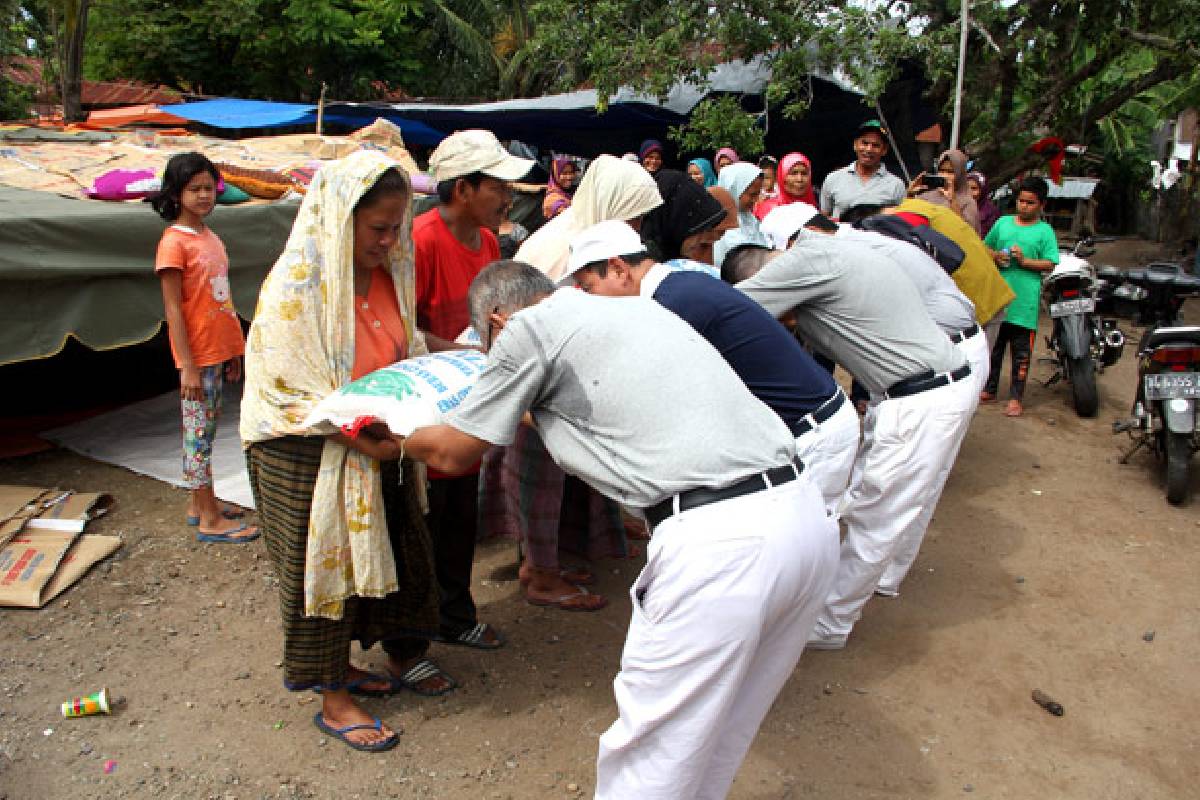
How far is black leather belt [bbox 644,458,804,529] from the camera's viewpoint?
1.91 meters

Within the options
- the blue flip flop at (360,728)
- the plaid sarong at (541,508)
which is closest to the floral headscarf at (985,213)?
the plaid sarong at (541,508)

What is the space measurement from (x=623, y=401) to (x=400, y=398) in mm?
728

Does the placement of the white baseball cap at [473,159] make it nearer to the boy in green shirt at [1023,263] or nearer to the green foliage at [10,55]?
the boy in green shirt at [1023,263]

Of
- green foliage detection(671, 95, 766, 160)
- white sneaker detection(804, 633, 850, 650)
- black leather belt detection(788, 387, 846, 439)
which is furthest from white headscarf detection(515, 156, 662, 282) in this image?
green foliage detection(671, 95, 766, 160)

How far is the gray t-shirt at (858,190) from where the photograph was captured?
20.5ft

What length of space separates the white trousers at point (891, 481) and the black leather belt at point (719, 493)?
5.20 feet

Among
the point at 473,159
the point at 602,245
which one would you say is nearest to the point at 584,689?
the point at 602,245

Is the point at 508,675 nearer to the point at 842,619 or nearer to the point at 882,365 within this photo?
A: the point at 842,619

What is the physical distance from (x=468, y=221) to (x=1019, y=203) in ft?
16.6

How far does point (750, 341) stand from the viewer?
8.73 ft

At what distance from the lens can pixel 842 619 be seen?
3.50m

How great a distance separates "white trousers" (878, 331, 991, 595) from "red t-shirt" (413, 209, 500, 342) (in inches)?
75.4

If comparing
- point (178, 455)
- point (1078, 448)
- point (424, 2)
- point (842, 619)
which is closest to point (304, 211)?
point (842, 619)

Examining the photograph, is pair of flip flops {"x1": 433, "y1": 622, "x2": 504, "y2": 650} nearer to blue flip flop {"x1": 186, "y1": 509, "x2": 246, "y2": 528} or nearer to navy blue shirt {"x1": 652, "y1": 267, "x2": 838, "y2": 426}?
navy blue shirt {"x1": 652, "y1": 267, "x2": 838, "y2": 426}
